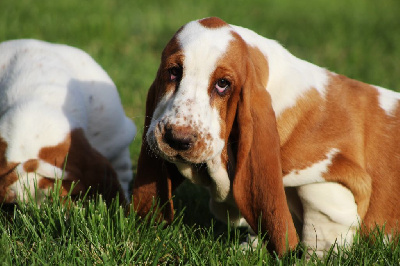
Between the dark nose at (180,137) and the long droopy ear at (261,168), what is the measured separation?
14.1 inches

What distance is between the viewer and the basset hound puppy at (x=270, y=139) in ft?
11.1

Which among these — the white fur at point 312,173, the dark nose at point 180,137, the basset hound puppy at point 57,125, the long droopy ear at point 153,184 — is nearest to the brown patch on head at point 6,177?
the basset hound puppy at point 57,125

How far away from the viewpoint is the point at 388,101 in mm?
4004

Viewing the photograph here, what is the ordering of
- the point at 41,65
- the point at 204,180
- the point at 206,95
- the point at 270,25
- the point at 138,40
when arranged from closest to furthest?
the point at 206,95 → the point at 204,180 → the point at 41,65 → the point at 138,40 → the point at 270,25

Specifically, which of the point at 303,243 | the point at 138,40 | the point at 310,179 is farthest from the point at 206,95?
the point at 138,40

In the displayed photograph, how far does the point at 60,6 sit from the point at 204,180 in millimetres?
6229

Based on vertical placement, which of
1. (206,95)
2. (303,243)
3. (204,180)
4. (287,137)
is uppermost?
(206,95)

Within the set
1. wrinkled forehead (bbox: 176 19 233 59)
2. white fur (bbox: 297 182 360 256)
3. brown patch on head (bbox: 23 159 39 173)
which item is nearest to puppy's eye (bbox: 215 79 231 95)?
wrinkled forehead (bbox: 176 19 233 59)

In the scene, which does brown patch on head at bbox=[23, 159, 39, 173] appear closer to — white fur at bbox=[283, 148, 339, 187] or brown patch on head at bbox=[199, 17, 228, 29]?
brown patch on head at bbox=[199, 17, 228, 29]

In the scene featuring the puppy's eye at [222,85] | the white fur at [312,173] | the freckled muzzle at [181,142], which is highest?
the puppy's eye at [222,85]

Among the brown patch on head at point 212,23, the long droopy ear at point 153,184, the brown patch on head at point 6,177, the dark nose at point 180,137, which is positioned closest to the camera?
the dark nose at point 180,137

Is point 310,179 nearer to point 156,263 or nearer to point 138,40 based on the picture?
point 156,263

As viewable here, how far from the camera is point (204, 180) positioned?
3887 mm

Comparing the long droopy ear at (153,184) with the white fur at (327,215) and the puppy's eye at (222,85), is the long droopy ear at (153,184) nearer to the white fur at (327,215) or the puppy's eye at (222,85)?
the puppy's eye at (222,85)
